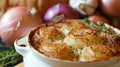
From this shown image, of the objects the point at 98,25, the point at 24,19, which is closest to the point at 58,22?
the point at 98,25

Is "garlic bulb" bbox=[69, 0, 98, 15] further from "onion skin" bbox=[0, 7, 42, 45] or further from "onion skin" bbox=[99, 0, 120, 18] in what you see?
"onion skin" bbox=[0, 7, 42, 45]

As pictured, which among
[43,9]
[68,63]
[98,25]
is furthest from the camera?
[43,9]

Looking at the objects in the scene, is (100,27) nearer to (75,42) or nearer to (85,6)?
(75,42)

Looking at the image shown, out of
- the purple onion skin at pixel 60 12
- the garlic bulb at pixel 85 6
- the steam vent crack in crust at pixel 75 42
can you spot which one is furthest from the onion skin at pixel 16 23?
the steam vent crack in crust at pixel 75 42

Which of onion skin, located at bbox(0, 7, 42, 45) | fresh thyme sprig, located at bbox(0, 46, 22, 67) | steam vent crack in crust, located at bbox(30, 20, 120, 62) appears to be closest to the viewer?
steam vent crack in crust, located at bbox(30, 20, 120, 62)

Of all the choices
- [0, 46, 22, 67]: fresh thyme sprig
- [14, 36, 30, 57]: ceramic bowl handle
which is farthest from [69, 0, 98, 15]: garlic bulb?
[14, 36, 30, 57]: ceramic bowl handle

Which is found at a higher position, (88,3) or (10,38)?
(88,3)

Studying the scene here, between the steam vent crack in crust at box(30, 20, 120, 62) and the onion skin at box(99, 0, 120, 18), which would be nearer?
the steam vent crack in crust at box(30, 20, 120, 62)

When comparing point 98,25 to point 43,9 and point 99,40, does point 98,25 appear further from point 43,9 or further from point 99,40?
point 43,9
